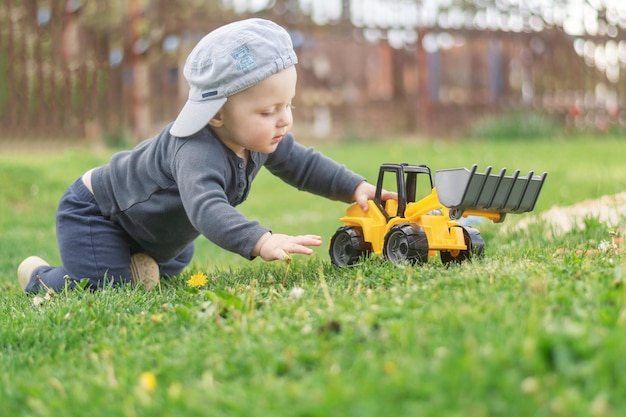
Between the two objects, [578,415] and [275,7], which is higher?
[275,7]

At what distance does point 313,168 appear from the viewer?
411 cm

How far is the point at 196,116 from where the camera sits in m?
3.50

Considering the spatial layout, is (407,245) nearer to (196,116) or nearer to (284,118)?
(284,118)

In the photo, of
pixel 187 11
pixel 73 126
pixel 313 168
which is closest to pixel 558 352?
pixel 313 168

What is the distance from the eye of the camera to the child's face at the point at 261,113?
11.4ft

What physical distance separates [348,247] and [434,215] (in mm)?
423

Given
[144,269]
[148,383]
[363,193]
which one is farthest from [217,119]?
[148,383]

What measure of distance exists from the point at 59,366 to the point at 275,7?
11.5 meters

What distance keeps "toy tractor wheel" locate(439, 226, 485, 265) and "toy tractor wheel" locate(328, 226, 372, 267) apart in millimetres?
345

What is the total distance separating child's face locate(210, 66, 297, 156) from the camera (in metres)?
3.49

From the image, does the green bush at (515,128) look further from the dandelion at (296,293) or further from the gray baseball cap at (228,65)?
the dandelion at (296,293)

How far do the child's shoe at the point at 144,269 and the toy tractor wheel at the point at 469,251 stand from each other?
1.45 meters

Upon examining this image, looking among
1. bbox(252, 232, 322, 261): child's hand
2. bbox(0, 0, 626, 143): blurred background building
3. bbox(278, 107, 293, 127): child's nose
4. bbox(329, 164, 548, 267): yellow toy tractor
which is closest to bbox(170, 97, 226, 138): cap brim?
bbox(278, 107, 293, 127): child's nose

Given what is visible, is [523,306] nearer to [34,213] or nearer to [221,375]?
[221,375]
